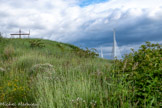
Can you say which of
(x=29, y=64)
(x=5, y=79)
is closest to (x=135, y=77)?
(x=5, y=79)

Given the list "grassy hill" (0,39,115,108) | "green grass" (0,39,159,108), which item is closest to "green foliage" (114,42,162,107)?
"green grass" (0,39,159,108)

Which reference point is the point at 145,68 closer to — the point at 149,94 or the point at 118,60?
the point at 149,94

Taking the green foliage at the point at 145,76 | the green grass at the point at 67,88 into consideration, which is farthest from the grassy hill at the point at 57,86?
the green foliage at the point at 145,76

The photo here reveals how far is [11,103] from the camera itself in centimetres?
543

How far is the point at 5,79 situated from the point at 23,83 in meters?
1.19

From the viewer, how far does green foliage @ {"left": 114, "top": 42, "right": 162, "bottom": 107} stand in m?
3.55

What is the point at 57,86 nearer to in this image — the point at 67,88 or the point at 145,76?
the point at 67,88

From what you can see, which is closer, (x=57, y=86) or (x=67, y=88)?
(x=67, y=88)

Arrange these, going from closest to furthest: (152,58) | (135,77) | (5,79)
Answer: (135,77) < (152,58) < (5,79)

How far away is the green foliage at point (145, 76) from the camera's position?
3.55 meters

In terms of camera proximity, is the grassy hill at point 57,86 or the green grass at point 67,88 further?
the grassy hill at point 57,86

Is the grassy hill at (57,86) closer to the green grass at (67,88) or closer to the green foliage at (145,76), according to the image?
the green grass at (67,88)

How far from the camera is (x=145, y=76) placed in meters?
4.00

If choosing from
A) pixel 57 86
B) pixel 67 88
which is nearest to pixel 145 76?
pixel 67 88
